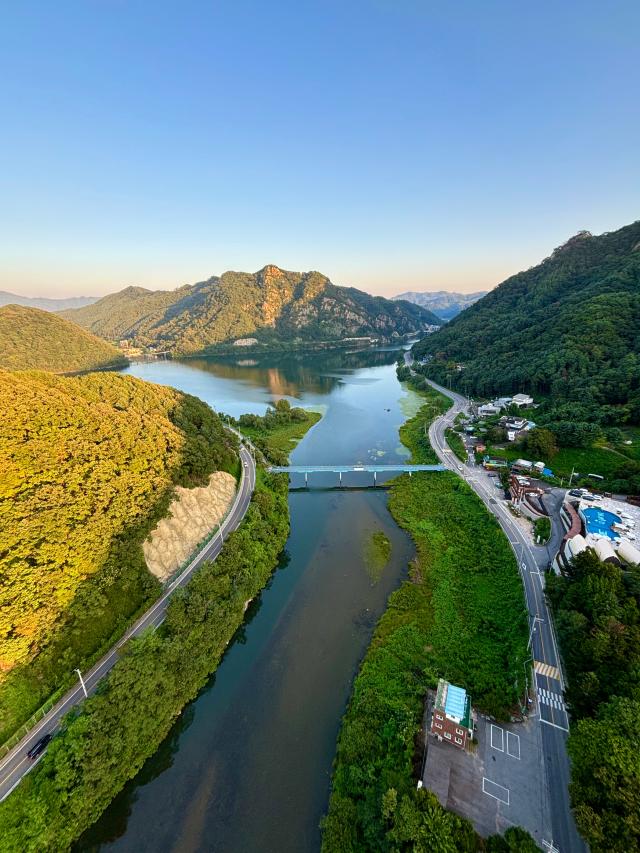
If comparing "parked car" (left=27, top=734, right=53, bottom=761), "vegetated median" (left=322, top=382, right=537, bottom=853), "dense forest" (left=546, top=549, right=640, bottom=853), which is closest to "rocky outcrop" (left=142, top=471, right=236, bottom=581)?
"parked car" (left=27, top=734, right=53, bottom=761)

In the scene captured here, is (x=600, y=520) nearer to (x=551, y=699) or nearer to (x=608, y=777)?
(x=551, y=699)

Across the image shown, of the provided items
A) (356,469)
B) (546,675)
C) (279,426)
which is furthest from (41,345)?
(546,675)

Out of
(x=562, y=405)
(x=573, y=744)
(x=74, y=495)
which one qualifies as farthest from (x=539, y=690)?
(x=562, y=405)

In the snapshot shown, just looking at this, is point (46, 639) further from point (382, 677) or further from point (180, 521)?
point (382, 677)

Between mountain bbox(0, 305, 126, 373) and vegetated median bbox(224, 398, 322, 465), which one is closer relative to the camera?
vegetated median bbox(224, 398, 322, 465)

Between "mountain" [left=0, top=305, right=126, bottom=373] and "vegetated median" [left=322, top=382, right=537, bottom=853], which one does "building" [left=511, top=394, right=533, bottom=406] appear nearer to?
"vegetated median" [left=322, top=382, right=537, bottom=853]

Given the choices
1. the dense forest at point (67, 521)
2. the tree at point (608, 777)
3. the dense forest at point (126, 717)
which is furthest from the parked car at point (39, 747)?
the tree at point (608, 777)
